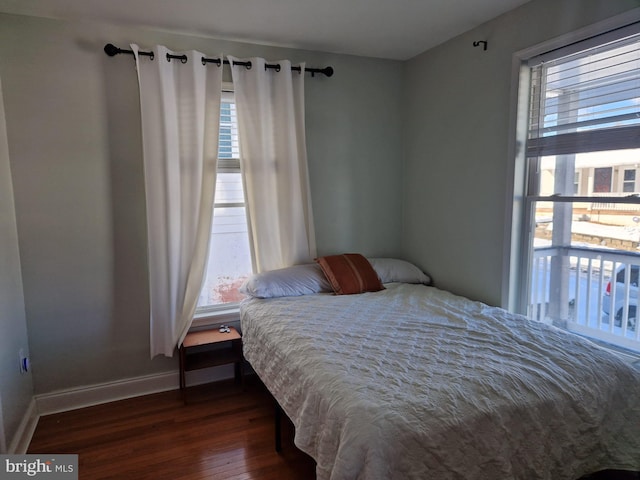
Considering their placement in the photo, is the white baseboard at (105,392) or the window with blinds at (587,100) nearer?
the window with blinds at (587,100)

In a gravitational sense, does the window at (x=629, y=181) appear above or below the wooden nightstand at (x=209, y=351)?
above

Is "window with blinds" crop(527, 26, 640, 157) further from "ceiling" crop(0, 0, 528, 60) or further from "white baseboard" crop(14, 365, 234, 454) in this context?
"white baseboard" crop(14, 365, 234, 454)

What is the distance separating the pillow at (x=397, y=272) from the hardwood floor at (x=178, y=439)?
4.06 feet

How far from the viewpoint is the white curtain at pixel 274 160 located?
2.92 meters

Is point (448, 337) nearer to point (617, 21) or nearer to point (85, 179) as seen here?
point (617, 21)

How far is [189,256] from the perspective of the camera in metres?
2.84

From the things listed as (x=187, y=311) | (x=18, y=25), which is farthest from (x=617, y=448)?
(x=18, y=25)

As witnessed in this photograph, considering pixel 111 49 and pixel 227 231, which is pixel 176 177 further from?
pixel 111 49

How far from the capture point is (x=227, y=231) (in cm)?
310

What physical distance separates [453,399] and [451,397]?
0.01 meters

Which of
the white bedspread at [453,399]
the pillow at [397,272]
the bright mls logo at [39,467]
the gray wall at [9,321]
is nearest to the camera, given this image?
the white bedspread at [453,399]

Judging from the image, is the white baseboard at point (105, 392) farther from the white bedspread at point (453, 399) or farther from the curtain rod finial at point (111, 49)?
the curtain rod finial at point (111, 49)

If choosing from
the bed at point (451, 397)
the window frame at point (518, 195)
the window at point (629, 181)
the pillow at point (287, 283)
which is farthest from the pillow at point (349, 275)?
the window at point (629, 181)

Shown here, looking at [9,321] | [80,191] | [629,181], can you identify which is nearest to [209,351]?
[9,321]
